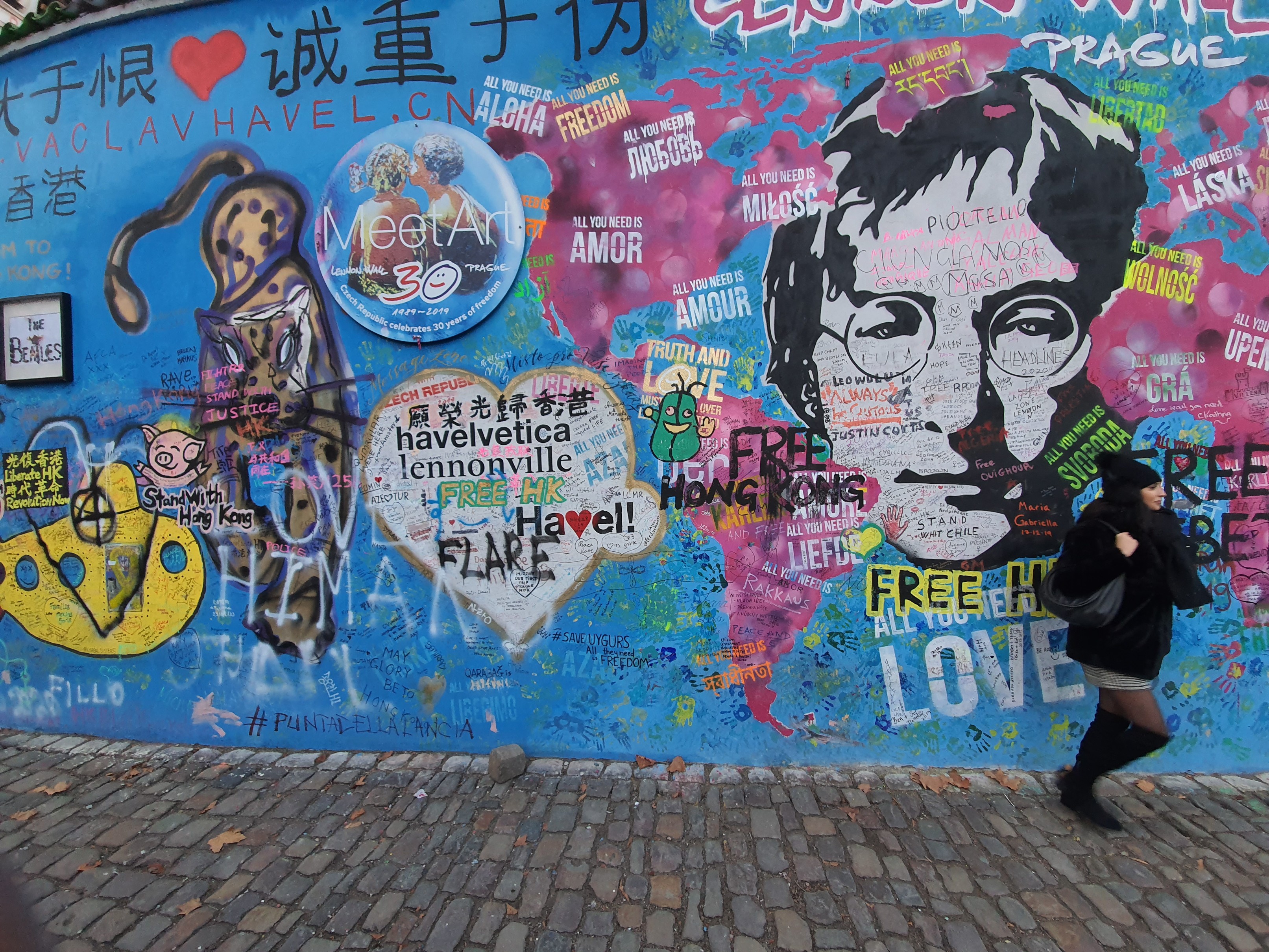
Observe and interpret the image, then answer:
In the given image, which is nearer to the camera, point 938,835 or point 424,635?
point 938,835

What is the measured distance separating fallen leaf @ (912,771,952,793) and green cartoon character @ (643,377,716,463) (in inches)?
97.3

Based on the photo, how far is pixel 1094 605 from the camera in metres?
3.01

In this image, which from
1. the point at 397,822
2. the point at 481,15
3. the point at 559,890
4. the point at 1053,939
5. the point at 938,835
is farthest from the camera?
the point at 481,15

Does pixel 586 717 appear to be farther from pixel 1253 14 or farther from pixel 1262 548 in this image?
pixel 1253 14

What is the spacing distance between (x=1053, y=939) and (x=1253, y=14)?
5.31m

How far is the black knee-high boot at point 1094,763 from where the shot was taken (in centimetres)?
313

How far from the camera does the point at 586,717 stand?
3.83 m

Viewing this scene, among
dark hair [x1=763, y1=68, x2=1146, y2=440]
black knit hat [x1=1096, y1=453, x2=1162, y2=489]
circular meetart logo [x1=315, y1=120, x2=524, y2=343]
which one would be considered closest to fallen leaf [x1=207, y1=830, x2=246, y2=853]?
circular meetart logo [x1=315, y1=120, x2=524, y2=343]

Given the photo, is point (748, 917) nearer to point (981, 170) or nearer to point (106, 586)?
point (981, 170)

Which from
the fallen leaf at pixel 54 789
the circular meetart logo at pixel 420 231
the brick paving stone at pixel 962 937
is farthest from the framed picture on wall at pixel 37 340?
the brick paving stone at pixel 962 937

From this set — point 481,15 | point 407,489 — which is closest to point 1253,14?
point 481,15

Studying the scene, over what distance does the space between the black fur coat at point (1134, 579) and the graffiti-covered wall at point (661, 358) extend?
0.52m

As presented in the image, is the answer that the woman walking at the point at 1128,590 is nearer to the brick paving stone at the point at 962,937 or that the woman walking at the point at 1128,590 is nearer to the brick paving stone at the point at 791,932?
the brick paving stone at the point at 962,937

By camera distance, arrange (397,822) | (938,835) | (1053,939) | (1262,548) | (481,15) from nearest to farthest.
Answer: (1053,939) < (938,835) < (397,822) < (1262,548) < (481,15)
